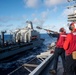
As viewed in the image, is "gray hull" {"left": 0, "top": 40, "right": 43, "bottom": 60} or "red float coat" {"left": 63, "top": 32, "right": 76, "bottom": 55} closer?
"red float coat" {"left": 63, "top": 32, "right": 76, "bottom": 55}

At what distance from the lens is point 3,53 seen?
36.8m

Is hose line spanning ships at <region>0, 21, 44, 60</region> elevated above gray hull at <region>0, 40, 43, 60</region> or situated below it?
above

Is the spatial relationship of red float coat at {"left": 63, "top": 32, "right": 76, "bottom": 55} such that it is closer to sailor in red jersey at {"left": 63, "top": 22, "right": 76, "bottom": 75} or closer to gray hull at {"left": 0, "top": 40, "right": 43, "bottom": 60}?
sailor in red jersey at {"left": 63, "top": 22, "right": 76, "bottom": 75}

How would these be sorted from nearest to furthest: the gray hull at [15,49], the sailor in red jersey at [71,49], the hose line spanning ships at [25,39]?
the sailor in red jersey at [71,49], the gray hull at [15,49], the hose line spanning ships at [25,39]

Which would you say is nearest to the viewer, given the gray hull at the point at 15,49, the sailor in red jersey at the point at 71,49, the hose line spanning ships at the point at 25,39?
the sailor in red jersey at the point at 71,49

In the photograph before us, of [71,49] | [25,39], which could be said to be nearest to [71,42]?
[71,49]

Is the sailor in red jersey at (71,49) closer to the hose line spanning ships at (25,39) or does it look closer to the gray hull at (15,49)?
the gray hull at (15,49)

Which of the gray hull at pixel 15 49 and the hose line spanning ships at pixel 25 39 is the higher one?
the hose line spanning ships at pixel 25 39

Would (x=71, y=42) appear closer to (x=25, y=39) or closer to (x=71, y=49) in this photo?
(x=71, y=49)

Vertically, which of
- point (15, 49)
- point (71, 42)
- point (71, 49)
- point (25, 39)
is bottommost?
point (15, 49)

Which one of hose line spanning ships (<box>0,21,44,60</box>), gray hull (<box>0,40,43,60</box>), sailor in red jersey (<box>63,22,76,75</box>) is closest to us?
sailor in red jersey (<box>63,22,76,75</box>)

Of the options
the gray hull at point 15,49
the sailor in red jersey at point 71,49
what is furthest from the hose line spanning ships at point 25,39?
the sailor in red jersey at point 71,49

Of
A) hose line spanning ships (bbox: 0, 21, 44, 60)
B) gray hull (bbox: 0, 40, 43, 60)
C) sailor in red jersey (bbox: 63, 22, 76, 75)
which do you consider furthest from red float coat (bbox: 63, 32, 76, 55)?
hose line spanning ships (bbox: 0, 21, 44, 60)

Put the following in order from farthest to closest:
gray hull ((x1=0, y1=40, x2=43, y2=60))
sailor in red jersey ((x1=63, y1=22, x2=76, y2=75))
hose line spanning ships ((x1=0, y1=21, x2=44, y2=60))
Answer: hose line spanning ships ((x1=0, y1=21, x2=44, y2=60)), gray hull ((x1=0, y1=40, x2=43, y2=60)), sailor in red jersey ((x1=63, y1=22, x2=76, y2=75))
